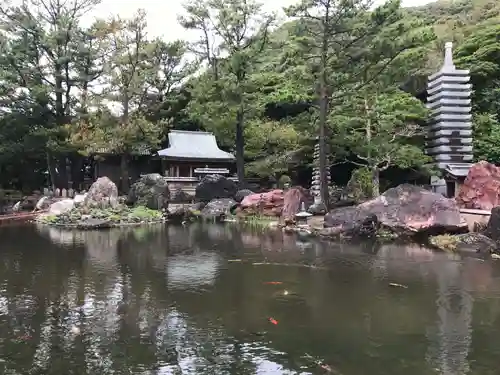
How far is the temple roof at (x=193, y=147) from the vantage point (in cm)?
3241

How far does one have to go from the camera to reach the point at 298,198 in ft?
75.2

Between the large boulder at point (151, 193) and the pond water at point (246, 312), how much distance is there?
36.8 ft

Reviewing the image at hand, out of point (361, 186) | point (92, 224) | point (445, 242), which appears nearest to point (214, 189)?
point (361, 186)

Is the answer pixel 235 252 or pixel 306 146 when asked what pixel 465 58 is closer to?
pixel 306 146

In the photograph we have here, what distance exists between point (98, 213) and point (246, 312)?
1468 centimetres

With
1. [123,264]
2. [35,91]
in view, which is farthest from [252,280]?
[35,91]

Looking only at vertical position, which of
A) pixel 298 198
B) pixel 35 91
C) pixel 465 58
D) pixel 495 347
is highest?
pixel 465 58

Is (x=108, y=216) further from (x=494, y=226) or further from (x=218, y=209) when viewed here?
(x=494, y=226)

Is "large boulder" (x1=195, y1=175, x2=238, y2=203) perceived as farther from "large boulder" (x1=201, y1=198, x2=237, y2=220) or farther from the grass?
the grass

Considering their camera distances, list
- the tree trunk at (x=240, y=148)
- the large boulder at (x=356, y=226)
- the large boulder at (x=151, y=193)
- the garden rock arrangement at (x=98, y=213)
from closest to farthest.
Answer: the large boulder at (x=356, y=226) < the garden rock arrangement at (x=98, y=213) < the large boulder at (x=151, y=193) < the tree trunk at (x=240, y=148)

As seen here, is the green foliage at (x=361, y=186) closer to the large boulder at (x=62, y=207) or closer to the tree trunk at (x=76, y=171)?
the large boulder at (x=62, y=207)

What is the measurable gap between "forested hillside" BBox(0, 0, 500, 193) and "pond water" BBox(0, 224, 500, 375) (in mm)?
10987

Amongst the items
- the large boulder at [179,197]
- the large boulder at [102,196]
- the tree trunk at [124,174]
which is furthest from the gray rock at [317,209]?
the tree trunk at [124,174]

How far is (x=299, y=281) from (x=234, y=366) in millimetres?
4846
